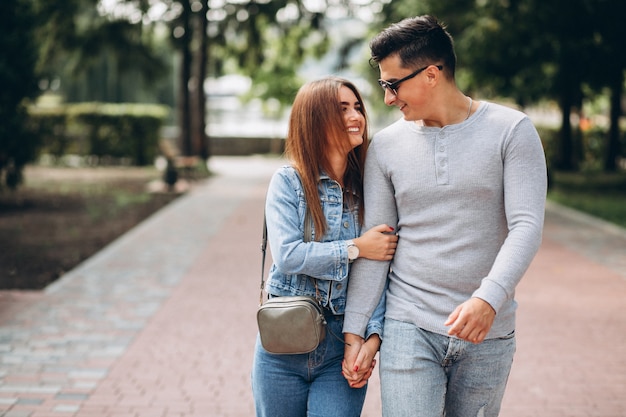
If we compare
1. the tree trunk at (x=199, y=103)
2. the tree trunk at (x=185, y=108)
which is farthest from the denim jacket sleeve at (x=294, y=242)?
the tree trunk at (x=199, y=103)

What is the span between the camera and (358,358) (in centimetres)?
255

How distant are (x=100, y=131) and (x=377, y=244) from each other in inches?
965

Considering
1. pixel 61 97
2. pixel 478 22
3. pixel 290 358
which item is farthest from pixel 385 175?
pixel 61 97

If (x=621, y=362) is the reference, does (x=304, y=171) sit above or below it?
above

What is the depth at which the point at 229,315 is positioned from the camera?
6922 mm

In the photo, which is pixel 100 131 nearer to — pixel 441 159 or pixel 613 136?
pixel 613 136

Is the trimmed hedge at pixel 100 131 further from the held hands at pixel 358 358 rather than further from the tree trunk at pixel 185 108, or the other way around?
→ the held hands at pixel 358 358

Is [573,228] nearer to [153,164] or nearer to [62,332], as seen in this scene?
[62,332]

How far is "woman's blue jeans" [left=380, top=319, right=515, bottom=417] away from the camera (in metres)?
2.45

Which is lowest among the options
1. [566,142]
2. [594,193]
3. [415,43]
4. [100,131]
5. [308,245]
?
[594,193]

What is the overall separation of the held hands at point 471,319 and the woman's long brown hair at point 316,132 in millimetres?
582

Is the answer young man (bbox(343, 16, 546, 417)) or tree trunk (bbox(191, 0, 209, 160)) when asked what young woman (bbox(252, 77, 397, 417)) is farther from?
tree trunk (bbox(191, 0, 209, 160))

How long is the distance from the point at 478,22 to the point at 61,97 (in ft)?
95.9

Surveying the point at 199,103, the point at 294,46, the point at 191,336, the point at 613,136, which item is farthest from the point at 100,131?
the point at 191,336
